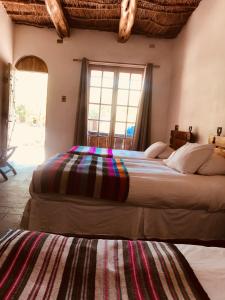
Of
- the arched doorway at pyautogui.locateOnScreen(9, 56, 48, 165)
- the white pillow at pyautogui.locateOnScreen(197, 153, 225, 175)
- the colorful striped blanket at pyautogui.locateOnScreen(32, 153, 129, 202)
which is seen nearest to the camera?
the colorful striped blanket at pyautogui.locateOnScreen(32, 153, 129, 202)

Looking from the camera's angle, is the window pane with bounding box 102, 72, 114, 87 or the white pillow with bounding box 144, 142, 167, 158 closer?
the white pillow with bounding box 144, 142, 167, 158

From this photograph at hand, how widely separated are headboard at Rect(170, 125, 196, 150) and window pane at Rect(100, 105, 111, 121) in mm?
1487

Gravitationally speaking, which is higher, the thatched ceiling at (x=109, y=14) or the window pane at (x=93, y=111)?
the thatched ceiling at (x=109, y=14)

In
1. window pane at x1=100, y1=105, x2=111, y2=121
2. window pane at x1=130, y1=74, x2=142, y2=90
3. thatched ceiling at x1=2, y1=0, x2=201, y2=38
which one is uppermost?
thatched ceiling at x1=2, y1=0, x2=201, y2=38

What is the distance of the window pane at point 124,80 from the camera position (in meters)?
5.23

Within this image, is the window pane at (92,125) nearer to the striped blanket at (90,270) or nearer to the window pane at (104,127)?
the window pane at (104,127)

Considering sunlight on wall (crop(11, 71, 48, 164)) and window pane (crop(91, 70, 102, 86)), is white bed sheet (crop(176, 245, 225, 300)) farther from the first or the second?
sunlight on wall (crop(11, 71, 48, 164))

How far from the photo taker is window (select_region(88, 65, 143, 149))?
523 cm

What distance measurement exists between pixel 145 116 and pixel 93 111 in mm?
1096

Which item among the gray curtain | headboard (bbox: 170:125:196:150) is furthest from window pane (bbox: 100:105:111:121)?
headboard (bbox: 170:125:196:150)

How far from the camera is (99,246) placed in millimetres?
988

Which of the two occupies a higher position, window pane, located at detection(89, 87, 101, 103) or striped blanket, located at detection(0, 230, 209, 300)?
window pane, located at detection(89, 87, 101, 103)

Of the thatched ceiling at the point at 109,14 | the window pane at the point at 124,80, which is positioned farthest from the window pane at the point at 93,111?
the thatched ceiling at the point at 109,14

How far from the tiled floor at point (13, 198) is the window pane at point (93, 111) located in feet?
5.59
